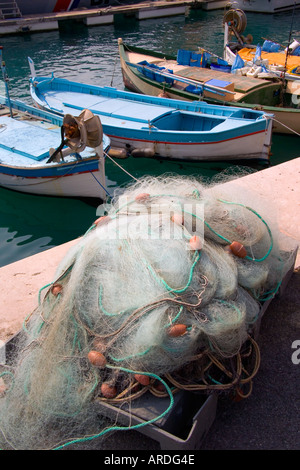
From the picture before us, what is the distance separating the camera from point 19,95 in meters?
17.0

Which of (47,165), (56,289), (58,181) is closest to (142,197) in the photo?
(56,289)

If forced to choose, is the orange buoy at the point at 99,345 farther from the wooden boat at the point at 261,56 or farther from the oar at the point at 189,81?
the wooden boat at the point at 261,56

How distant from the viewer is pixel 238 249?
3.49 metres

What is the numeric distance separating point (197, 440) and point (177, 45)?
26.2 meters

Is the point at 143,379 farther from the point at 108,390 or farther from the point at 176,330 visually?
the point at 176,330

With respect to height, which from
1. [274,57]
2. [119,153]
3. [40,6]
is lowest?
[119,153]

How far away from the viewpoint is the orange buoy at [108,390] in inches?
116

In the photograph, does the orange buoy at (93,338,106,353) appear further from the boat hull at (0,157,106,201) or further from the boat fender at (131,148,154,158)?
the boat fender at (131,148,154,158)

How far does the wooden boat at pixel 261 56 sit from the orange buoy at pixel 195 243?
1198 cm

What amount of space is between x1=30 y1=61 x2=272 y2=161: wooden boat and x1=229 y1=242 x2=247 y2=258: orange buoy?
756 cm

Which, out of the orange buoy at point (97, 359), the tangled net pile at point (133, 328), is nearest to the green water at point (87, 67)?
the tangled net pile at point (133, 328)

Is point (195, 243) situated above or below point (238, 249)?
above

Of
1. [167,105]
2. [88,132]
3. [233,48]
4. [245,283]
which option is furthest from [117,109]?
[245,283]

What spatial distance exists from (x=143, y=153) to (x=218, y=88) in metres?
3.46
